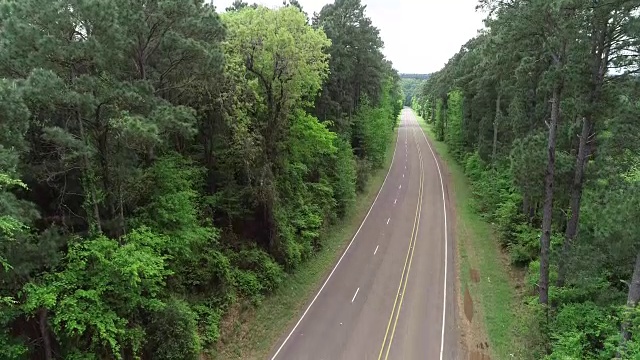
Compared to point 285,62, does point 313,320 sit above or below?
below

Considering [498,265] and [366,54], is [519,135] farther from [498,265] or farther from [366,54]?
[366,54]

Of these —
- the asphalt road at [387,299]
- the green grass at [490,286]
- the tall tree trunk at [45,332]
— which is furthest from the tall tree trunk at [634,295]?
the tall tree trunk at [45,332]

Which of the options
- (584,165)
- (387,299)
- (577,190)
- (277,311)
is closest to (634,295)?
(577,190)

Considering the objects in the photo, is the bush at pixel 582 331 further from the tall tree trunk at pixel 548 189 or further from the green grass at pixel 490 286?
the green grass at pixel 490 286

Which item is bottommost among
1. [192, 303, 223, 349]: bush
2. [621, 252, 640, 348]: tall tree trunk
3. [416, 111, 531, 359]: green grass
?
[416, 111, 531, 359]: green grass

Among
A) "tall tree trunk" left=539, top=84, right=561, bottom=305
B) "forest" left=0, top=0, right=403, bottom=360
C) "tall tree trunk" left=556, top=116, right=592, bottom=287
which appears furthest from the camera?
"tall tree trunk" left=556, top=116, right=592, bottom=287

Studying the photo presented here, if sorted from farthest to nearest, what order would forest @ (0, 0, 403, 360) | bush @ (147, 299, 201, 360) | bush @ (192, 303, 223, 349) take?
bush @ (192, 303, 223, 349) < bush @ (147, 299, 201, 360) < forest @ (0, 0, 403, 360)

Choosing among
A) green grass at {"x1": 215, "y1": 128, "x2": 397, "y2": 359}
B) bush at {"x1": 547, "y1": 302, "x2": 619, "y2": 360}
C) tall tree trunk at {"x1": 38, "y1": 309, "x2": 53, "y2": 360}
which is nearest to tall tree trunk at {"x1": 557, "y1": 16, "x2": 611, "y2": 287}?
bush at {"x1": 547, "y1": 302, "x2": 619, "y2": 360}

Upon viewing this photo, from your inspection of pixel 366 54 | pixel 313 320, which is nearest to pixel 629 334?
pixel 313 320

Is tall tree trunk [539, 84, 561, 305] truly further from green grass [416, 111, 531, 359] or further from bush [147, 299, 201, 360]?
bush [147, 299, 201, 360]
